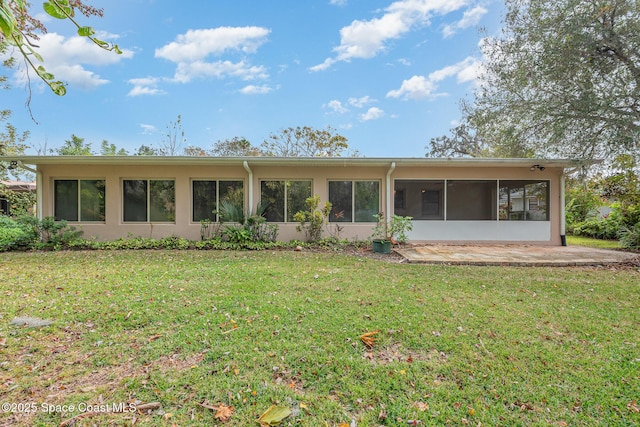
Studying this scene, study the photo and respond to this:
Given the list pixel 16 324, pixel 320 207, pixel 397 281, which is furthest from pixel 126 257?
pixel 397 281

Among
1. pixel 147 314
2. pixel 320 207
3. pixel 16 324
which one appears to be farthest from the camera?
pixel 320 207

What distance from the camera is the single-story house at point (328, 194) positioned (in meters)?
8.55

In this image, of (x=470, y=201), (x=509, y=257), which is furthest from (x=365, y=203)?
(x=509, y=257)

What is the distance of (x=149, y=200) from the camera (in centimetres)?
881

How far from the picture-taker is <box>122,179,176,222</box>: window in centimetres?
877

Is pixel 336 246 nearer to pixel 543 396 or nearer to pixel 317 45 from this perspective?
pixel 543 396

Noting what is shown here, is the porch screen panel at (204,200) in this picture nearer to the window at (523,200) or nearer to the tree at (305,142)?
the window at (523,200)

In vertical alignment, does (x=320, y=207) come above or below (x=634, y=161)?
below

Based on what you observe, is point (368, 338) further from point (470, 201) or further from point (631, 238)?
point (631, 238)

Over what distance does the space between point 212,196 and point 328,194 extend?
3.69 meters

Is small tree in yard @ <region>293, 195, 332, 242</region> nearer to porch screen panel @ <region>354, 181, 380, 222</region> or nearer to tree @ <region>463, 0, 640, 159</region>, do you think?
porch screen panel @ <region>354, 181, 380, 222</region>

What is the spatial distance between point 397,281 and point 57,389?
4215 millimetres

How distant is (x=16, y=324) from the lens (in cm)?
301

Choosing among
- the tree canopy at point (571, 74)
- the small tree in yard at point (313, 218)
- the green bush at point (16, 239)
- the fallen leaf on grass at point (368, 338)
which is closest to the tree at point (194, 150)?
the green bush at point (16, 239)
